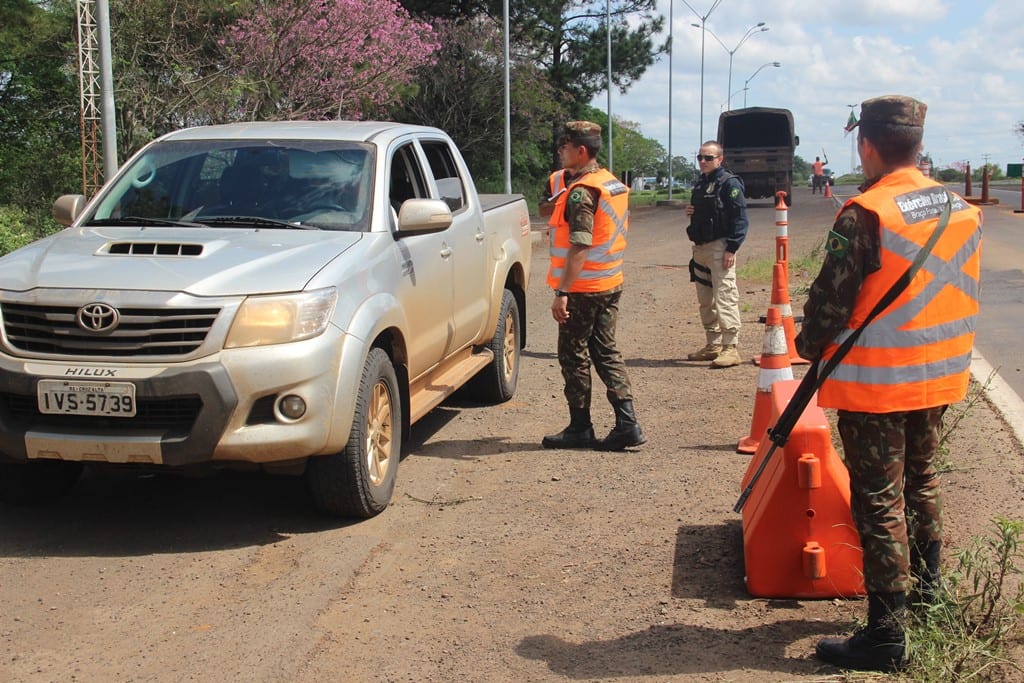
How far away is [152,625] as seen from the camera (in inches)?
172

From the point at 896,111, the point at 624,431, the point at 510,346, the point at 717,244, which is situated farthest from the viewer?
the point at 717,244

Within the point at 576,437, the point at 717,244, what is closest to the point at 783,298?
the point at 717,244

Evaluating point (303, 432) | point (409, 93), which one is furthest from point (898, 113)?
point (409, 93)

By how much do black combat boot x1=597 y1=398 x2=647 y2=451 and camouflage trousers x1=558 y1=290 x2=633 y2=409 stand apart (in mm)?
60

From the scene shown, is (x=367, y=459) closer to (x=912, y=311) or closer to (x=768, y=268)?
(x=912, y=311)

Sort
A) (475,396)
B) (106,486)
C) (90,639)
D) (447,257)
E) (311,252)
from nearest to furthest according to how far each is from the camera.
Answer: (90,639) → (311,252) → (106,486) → (447,257) → (475,396)

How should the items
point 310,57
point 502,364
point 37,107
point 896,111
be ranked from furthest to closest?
point 310,57 → point 37,107 → point 502,364 → point 896,111

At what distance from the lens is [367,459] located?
541cm

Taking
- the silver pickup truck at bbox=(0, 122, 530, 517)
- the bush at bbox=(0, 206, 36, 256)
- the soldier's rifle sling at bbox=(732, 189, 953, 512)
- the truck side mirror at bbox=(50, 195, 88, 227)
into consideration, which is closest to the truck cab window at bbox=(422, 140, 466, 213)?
the silver pickup truck at bbox=(0, 122, 530, 517)

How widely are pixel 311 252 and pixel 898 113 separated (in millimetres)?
2790

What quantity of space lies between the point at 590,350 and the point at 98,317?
10.0 ft

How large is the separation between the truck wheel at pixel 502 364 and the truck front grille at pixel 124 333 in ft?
10.9

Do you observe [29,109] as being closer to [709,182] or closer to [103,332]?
[709,182]

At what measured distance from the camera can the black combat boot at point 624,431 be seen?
271 inches
